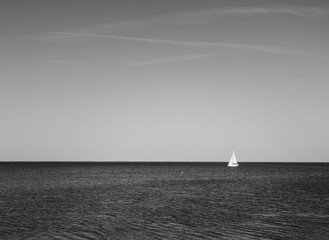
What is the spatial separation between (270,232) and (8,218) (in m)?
25.5

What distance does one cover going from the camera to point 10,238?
32469 millimetres

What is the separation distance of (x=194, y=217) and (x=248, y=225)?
700cm

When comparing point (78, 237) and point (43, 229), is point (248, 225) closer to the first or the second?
point (78, 237)

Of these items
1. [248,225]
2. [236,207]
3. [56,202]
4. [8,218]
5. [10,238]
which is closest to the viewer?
[10,238]

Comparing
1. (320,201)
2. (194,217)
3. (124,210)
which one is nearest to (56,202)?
(124,210)

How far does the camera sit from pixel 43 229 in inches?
1449

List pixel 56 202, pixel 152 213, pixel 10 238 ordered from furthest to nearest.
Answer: pixel 56 202 < pixel 152 213 < pixel 10 238

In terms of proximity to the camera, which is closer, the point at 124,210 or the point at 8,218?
the point at 8,218

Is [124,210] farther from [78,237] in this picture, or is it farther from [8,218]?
[78,237]

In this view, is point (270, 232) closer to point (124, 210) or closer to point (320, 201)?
point (124, 210)

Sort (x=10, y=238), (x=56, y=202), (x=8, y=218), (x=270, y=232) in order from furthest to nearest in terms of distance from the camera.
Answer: (x=56, y=202) < (x=8, y=218) < (x=270, y=232) < (x=10, y=238)

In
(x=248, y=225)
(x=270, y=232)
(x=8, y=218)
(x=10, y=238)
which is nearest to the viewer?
(x=10, y=238)

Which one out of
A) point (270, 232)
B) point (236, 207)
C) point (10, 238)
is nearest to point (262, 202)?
point (236, 207)

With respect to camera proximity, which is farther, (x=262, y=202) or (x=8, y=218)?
(x=262, y=202)
